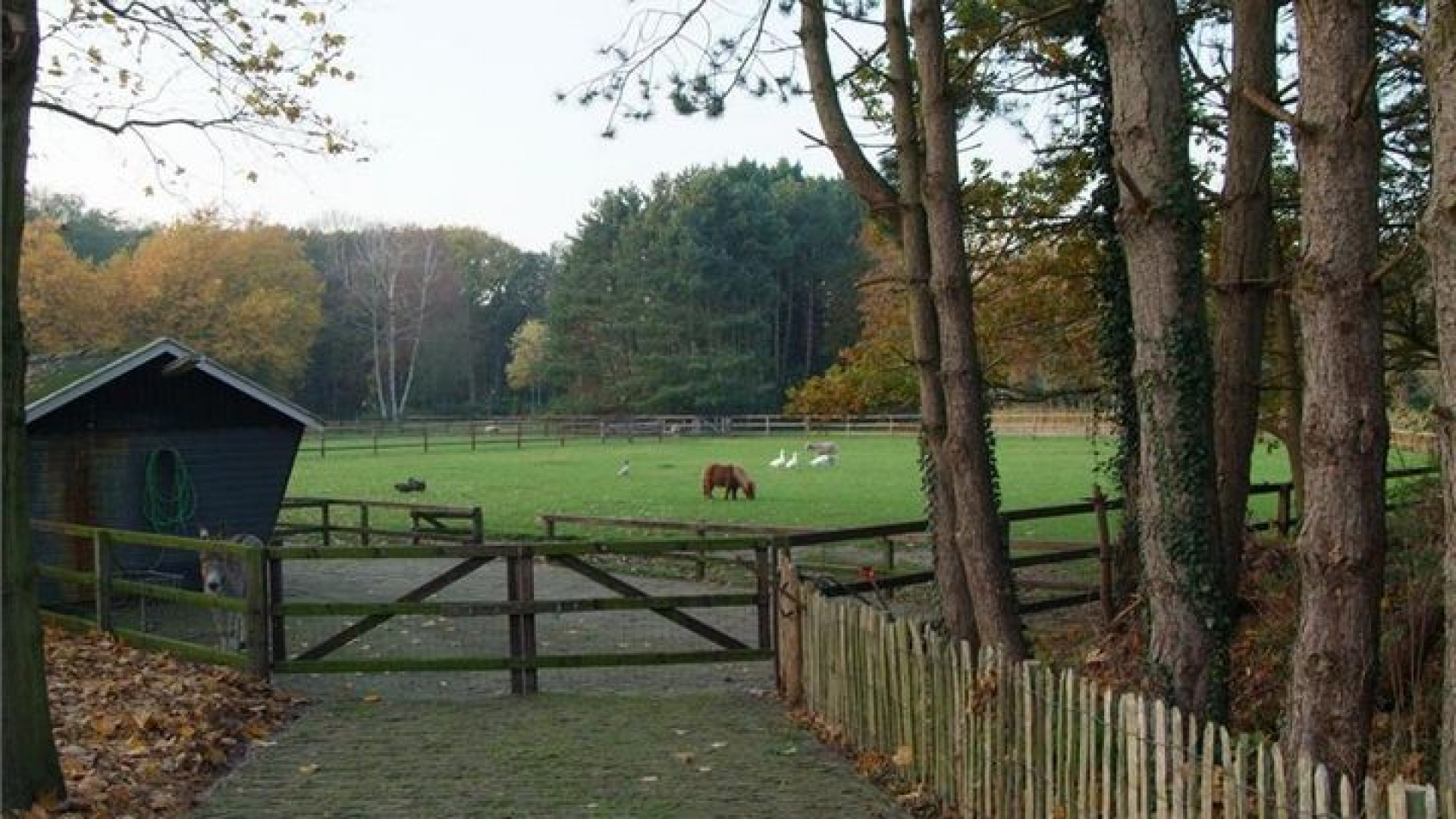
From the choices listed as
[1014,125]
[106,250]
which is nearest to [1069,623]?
[1014,125]

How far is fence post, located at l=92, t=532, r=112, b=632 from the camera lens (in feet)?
41.1

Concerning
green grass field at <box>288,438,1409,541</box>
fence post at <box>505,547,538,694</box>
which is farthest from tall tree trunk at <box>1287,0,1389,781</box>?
green grass field at <box>288,438,1409,541</box>

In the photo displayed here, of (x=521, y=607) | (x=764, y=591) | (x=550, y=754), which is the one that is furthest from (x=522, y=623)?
(x=550, y=754)

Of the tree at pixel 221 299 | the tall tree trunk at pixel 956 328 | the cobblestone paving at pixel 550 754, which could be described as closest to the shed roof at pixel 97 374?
the cobblestone paving at pixel 550 754

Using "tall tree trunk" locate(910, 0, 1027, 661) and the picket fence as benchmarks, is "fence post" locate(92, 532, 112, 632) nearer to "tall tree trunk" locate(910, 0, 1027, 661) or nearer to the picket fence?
the picket fence

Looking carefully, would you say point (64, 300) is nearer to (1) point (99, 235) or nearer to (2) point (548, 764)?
(1) point (99, 235)

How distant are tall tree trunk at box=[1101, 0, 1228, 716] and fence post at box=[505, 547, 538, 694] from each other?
5.03 m

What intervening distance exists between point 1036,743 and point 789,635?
4523 mm

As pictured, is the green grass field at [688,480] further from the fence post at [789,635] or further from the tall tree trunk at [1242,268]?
the fence post at [789,635]

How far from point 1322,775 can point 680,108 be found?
9.03 m

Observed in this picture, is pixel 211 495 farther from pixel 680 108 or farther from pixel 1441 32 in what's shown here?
pixel 1441 32

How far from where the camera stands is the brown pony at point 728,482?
32.9 meters

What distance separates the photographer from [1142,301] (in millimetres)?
7727

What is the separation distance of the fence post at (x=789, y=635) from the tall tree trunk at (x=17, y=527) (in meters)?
5.14
